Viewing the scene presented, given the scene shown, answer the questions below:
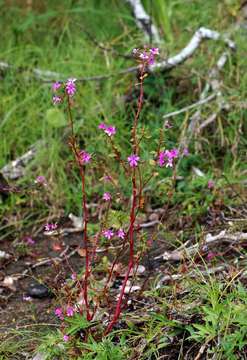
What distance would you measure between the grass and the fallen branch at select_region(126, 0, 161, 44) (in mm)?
72

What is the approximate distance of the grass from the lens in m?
2.66

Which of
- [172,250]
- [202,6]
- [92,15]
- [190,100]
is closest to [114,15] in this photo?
[92,15]

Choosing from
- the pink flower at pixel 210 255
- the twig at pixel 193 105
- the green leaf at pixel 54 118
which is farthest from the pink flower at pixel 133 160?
the green leaf at pixel 54 118

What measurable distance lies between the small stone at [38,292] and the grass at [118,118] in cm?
40

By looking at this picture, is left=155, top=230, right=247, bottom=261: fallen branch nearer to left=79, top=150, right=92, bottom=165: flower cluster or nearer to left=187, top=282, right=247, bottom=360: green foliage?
left=187, top=282, right=247, bottom=360: green foliage

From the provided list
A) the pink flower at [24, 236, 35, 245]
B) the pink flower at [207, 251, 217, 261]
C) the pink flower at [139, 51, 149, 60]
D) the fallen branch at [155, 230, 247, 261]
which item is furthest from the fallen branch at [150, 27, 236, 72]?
the pink flower at [139, 51, 149, 60]

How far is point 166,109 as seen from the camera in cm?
420

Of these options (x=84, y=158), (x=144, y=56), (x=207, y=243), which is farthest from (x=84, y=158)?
(x=207, y=243)

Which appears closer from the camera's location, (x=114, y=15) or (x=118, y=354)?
(x=118, y=354)

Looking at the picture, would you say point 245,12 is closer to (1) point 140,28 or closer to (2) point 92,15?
(1) point 140,28

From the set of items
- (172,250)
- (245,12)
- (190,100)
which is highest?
(245,12)

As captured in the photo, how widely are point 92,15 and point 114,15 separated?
151 millimetres

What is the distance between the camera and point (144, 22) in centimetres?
467

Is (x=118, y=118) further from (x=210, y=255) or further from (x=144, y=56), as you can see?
(x=144, y=56)
